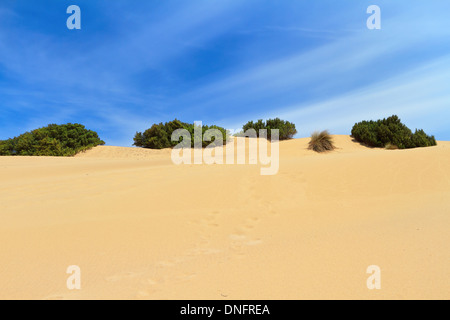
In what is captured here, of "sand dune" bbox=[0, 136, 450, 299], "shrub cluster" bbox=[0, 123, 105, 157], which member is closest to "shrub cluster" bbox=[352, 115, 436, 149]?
"sand dune" bbox=[0, 136, 450, 299]

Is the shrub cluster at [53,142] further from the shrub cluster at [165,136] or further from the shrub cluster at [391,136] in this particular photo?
the shrub cluster at [391,136]

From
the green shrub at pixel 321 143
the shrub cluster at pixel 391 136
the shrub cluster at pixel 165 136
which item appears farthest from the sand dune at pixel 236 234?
the shrub cluster at pixel 165 136

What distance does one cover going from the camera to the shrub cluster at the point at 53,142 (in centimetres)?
1830

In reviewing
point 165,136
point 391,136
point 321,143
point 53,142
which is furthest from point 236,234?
point 53,142

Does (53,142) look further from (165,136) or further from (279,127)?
(279,127)

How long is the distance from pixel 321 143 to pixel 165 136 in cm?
1245

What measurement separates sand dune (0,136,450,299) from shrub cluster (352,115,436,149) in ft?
31.1

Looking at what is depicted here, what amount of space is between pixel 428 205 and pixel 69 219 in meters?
6.03

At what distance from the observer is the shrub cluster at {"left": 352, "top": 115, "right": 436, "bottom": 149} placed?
13844 mm

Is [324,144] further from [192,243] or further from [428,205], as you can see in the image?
[192,243]

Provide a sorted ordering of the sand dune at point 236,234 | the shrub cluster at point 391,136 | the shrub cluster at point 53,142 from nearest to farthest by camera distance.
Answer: the sand dune at point 236,234 → the shrub cluster at point 391,136 → the shrub cluster at point 53,142

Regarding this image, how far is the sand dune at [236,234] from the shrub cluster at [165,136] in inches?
494
